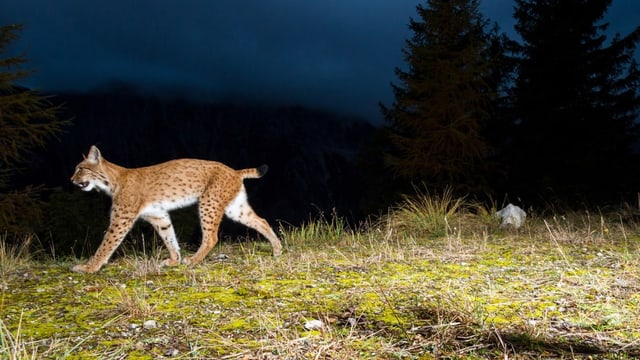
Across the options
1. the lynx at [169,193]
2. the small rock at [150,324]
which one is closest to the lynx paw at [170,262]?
the lynx at [169,193]

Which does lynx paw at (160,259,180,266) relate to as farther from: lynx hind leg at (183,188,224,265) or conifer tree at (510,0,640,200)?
conifer tree at (510,0,640,200)

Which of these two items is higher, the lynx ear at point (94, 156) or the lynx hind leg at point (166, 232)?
the lynx ear at point (94, 156)

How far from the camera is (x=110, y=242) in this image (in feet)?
21.3

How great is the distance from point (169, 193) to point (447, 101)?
64.0ft

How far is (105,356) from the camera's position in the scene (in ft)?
9.35

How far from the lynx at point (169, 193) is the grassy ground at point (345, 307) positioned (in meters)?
0.76

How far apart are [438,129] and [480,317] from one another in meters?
22.0

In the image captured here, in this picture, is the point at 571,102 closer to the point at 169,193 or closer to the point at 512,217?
the point at 512,217

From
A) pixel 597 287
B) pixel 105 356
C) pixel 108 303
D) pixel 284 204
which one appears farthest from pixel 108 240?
pixel 284 204

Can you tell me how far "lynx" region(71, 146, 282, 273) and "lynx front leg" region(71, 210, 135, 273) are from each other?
12 mm

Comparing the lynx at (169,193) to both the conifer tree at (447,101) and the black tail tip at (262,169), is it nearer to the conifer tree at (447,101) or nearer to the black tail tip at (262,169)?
the black tail tip at (262,169)

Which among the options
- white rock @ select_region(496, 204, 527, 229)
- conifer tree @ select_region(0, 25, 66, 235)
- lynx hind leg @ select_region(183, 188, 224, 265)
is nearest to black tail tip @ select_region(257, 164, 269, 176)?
lynx hind leg @ select_region(183, 188, 224, 265)

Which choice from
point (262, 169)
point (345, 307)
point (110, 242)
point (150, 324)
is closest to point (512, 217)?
point (262, 169)

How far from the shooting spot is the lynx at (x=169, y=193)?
6863 mm
